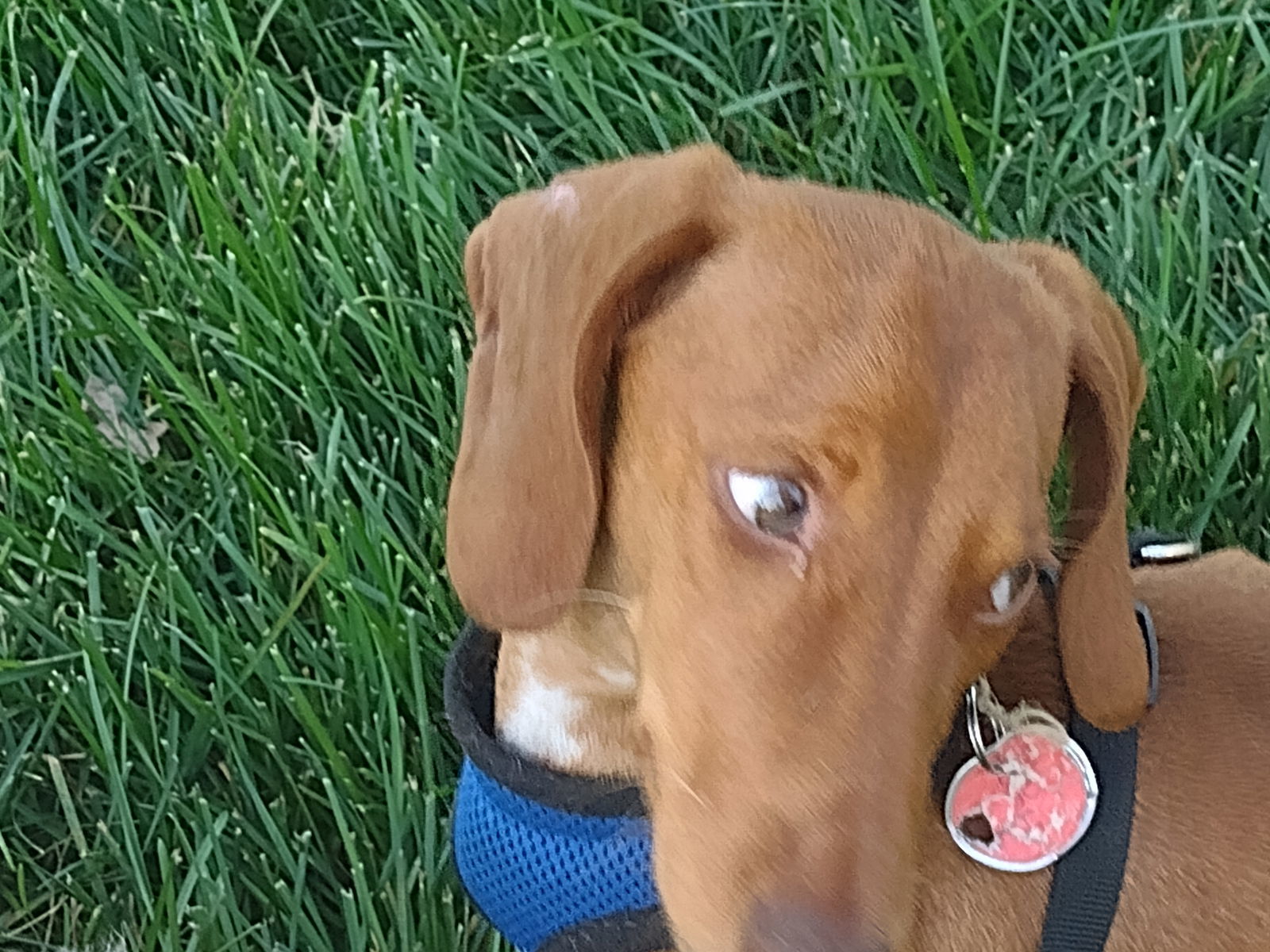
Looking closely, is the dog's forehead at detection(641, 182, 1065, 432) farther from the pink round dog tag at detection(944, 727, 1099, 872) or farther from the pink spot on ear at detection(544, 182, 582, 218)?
the pink round dog tag at detection(944, 727, 1099, 872)

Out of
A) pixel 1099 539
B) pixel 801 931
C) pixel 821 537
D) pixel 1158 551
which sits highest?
pixel 821 537

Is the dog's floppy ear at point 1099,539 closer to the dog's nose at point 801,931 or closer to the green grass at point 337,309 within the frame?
the dog's nose at point 801,931

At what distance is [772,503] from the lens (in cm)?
123

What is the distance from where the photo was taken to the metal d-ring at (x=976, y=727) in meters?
Answer: 1.43

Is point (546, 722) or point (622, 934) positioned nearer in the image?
point (622, 934)

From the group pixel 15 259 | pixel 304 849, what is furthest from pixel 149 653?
→ pixel 15 259

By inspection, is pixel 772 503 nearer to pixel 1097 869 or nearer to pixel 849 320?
pixel 849 320

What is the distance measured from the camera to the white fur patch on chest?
63.5 inches

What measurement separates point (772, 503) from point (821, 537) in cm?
5

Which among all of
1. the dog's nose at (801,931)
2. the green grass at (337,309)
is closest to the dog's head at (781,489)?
the dog's nose at (801,931)

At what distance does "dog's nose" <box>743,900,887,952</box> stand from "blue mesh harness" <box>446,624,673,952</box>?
9.6 inches

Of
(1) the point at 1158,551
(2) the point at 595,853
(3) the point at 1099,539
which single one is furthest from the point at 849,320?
(1) the point at 1158,551

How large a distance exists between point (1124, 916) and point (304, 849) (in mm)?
1053

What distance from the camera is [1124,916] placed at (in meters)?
1.44
